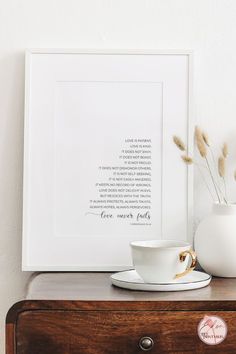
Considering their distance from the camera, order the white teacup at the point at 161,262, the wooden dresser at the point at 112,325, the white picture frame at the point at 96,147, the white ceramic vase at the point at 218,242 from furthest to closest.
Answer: the white picture frame at the point at 96,147 → the white ceramic vase at the point at 218,242 → the white teacup at the point at 161,262 → the wooden dresser at the point at 112,325

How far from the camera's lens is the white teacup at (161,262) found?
1.28 meters

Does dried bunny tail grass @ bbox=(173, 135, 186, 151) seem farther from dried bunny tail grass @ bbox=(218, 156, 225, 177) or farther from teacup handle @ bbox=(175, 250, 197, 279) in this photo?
teacup handle @ bbox=(175, 250, 197, 279)

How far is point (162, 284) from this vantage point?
127cm

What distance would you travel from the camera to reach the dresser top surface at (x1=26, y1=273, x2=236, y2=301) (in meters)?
1.20

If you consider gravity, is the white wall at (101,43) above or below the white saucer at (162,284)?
above

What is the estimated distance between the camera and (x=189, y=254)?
1.30 metres

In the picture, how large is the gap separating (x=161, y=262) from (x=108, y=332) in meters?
0.18

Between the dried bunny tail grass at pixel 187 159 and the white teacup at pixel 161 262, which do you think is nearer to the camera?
the white teacup at pixel 161 262

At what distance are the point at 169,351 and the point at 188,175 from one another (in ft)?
1.60

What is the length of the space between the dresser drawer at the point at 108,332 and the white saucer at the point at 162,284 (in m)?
0.09

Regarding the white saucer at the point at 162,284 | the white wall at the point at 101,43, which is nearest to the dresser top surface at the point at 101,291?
the white saucer at the point at 162,284

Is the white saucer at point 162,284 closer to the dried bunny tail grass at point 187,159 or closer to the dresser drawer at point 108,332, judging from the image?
the dresser drawer at point 108,332

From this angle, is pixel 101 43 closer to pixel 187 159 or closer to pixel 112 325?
pixel 187 159

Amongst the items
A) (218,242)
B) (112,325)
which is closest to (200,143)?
(218,242)
